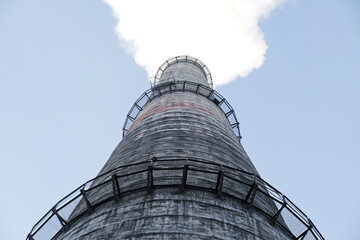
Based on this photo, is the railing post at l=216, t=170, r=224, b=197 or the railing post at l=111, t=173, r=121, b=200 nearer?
the railing post at l=216, t=170, r=224, b=197

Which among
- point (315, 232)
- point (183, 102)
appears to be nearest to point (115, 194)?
point (315, 232)

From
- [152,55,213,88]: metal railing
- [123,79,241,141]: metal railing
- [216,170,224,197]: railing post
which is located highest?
[152,55,213,88]: metal railing

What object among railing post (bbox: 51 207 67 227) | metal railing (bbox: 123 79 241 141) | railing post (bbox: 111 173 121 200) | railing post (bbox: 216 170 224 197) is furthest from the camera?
metal railing (bbox: 123 79 241 141)

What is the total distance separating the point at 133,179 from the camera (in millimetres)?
9961

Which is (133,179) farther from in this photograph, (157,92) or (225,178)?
(157,92)

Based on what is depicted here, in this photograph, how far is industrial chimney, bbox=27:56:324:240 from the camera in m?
7.52

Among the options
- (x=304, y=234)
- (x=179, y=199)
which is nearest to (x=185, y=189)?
(x=179, y=199)

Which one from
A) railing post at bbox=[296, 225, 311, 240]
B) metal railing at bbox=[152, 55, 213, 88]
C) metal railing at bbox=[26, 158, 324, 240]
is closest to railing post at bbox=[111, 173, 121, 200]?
metal railing at bbox=[26, 158, 324, 240]

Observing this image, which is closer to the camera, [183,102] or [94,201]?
[94,201]

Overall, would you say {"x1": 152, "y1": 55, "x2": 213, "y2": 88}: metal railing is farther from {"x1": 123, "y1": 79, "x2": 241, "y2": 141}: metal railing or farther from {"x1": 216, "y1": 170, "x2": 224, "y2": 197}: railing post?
{"x1": 216, "y1": 170, "x2": 224, "y2": 197}: railing post

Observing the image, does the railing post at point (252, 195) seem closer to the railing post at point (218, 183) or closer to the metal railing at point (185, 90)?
the railing post at point (218, 183)

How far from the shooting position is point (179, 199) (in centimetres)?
847

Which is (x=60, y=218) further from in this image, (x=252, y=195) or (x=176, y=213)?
(x=252, y=195)

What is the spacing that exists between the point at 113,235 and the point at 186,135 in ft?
19.7
